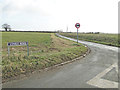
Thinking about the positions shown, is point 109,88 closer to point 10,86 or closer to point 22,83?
point 22,83

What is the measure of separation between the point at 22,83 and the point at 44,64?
6.37 feet

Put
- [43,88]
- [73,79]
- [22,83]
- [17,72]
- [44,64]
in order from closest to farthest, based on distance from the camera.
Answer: [43,88] < [22,83] < [73,79] < [17,72] < [44,64]

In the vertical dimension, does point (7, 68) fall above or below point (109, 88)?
above

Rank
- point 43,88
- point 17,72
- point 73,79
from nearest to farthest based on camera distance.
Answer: point 43,88, point 73,79, point 17,72

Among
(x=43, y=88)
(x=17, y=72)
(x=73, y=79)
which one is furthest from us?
(x=17, y=72)

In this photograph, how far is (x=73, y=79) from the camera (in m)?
4.34

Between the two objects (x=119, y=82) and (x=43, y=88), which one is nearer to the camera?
(x=43, y=88)

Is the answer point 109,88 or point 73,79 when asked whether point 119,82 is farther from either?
point 73,79

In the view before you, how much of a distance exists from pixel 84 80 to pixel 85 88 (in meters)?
0.64

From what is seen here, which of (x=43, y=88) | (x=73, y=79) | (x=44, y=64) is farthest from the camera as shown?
(x=44, y=64)

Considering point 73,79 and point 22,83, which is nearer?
point 22,83

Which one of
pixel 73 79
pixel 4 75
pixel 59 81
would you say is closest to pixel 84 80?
pixel 73 79

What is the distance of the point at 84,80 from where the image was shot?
167 inches

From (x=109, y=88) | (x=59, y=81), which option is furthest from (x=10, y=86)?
(x=109, y=88)
